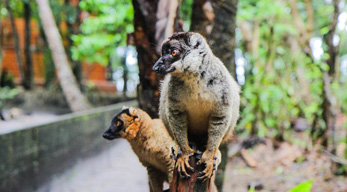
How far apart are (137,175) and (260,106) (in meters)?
3.04

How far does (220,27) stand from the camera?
451cm

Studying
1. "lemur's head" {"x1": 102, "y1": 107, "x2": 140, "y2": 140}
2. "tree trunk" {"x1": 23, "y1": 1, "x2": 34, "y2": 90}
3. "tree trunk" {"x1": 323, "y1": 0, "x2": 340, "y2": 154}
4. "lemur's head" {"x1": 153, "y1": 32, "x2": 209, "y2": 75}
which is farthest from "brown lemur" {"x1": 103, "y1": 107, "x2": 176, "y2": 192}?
"tree trunk" {"x1": 23, "y1": 1, "x2": 34, "y2": 90}

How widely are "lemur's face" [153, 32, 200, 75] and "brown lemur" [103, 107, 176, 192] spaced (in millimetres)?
1473

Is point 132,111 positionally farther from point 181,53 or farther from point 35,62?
point 35,62

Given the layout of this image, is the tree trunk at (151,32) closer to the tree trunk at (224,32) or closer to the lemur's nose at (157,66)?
the tree trunk at (224,32)

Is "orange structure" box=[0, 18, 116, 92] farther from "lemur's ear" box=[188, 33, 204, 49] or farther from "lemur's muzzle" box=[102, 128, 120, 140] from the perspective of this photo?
"lemur's ear" box=[188, 33, 204, 49]

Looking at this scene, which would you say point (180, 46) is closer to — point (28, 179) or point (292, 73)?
point (28, 179)

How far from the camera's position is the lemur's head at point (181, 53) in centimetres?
243

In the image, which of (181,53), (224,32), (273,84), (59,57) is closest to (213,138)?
(181,53)

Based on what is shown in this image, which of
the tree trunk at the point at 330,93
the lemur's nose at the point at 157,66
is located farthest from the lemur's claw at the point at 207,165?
the tree trunk at the point at 330,93

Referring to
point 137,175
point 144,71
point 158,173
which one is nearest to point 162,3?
point 144,71

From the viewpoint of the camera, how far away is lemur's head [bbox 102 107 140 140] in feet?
12.3

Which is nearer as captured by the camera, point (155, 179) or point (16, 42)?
point (155, 179)

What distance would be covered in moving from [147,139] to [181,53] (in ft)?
5.34
